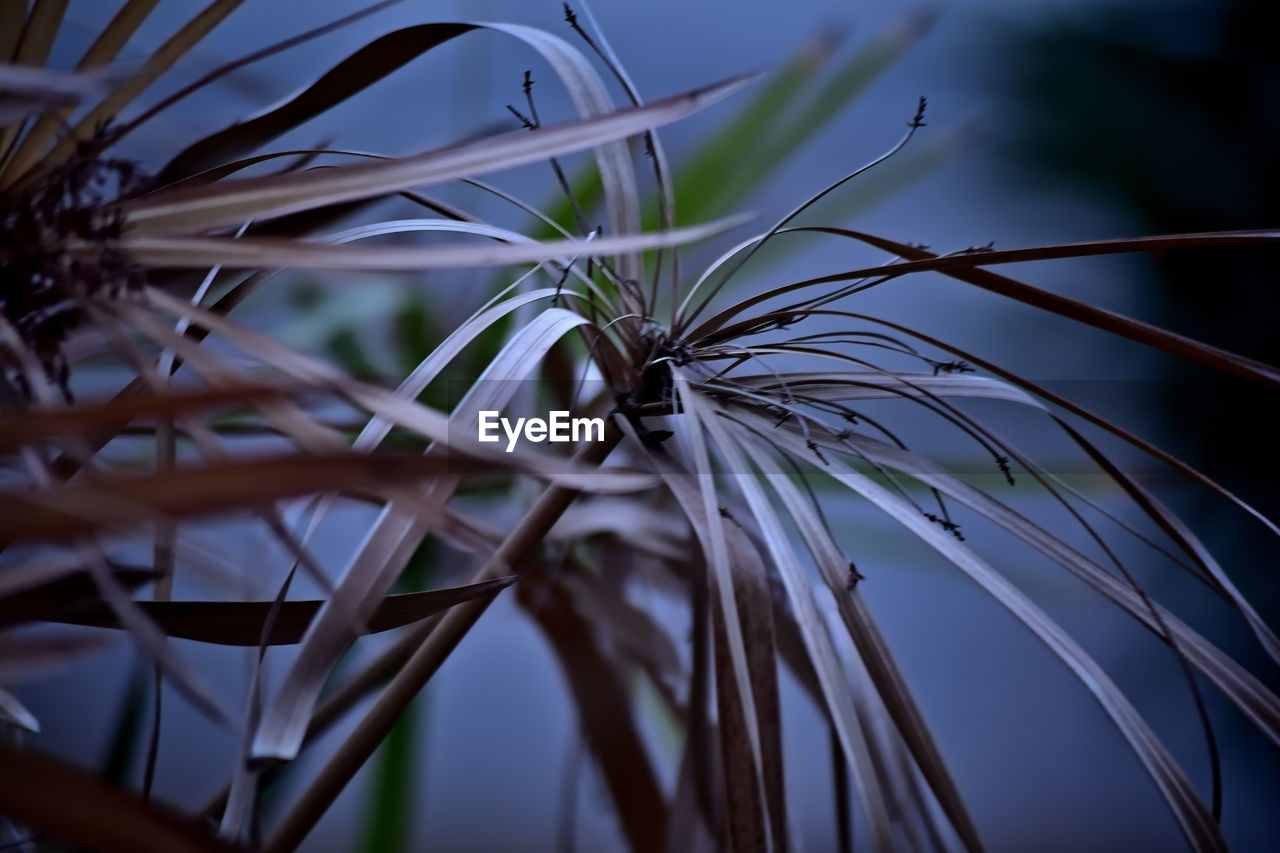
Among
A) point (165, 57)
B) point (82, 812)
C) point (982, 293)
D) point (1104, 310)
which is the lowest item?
point (82, 812)

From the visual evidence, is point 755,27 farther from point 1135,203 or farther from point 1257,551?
point 1257,551

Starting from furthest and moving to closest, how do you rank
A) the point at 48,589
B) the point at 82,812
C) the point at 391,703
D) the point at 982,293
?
the point at 982,293, the point at 391,703, the point at 48,589, the point at 82,812

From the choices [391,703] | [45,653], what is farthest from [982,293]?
[45,653]

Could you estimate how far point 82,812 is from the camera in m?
0.19

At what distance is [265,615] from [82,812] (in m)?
0.16

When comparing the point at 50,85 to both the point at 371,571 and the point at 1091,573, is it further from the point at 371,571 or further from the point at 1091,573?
the point at 1091,573

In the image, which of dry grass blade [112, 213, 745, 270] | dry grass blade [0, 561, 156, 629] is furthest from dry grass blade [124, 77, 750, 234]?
dry grass blade [0, 561, 156, 629]

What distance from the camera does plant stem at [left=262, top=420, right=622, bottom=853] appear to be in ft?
1.27

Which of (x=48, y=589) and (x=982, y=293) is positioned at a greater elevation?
(x=982, y=293)

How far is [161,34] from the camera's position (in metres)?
0.94

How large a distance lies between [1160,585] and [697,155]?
676mm

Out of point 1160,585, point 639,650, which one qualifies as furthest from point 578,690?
point 1160,585

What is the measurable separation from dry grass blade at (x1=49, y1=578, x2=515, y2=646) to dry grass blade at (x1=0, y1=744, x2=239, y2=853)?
0.44 ft

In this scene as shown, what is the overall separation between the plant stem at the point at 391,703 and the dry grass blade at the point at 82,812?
7.3 inches
